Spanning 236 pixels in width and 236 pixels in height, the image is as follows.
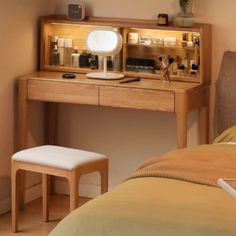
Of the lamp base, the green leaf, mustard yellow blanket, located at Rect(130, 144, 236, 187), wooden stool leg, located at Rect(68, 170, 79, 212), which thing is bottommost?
wooden stool leg, located at Rect(68, 170, 79, 212)

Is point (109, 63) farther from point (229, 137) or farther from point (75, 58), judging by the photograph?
point (229, 137)

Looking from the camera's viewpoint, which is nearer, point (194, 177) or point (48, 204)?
point (194, 177)

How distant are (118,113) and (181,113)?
77 cm

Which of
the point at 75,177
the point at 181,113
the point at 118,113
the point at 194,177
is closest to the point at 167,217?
the point at 194,177

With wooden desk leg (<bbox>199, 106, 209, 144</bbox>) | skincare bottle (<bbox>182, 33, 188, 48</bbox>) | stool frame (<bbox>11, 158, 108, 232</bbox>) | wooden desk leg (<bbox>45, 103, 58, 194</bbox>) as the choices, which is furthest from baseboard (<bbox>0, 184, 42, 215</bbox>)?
skincare bottle (<bbox>182, 33, 188, 48</bbox>)

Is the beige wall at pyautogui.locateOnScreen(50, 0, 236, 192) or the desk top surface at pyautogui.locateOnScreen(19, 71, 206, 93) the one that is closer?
the desk top surface at pyautogui.locateOnScreen(19, 71, 206, 93)

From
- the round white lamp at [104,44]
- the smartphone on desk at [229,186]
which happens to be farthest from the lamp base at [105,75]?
the smartphone on desk at [229,186]

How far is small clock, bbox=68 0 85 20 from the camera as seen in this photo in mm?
5070

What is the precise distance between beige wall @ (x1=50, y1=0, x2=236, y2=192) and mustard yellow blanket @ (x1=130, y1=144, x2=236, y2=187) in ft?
3.91

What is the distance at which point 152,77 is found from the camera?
4.92 metres

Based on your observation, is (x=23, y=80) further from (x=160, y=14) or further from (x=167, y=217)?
(x=167, y=217)

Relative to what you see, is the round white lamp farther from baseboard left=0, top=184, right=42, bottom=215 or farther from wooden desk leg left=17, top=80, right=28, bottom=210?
baseboard left=0, top=184, right=42, bottom=215

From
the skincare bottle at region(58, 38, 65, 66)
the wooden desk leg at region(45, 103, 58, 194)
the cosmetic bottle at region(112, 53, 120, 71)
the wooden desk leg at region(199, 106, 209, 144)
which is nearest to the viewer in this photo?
the wooden desk leg at region(199, 106, 209, 144)

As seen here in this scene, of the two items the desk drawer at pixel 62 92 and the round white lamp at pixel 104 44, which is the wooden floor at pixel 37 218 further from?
the round white lamp at pixel 104 44
